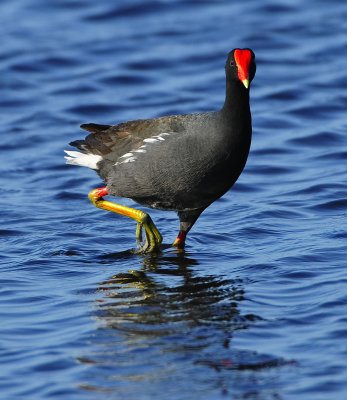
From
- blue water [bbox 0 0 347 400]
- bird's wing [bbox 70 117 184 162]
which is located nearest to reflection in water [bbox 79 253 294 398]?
blue water [bbox 0 0 347 400]

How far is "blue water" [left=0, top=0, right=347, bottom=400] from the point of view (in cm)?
634

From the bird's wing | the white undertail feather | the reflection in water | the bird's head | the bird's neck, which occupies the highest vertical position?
the bird's head

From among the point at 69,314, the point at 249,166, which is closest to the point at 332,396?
the point at 69,314

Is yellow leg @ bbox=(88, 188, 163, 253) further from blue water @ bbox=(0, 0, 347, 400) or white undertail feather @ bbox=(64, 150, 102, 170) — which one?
white undertail feather @ bbox=(64, 150, 102, 170)

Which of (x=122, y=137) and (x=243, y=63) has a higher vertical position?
(x=243, y=63)

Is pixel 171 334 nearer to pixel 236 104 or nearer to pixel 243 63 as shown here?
pixel 236 104

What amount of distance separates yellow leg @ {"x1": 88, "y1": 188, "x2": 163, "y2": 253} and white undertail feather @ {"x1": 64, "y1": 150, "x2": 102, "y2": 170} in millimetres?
274

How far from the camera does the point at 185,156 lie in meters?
8.49

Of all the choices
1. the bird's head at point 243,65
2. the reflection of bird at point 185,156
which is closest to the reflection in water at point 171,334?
the reflection of bird at point 185,156

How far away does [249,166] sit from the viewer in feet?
40.3

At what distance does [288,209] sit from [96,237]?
2.04m

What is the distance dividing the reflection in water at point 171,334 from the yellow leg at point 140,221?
1.54ft

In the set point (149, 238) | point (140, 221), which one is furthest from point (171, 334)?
point (140, 221)

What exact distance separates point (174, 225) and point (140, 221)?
857 mm
